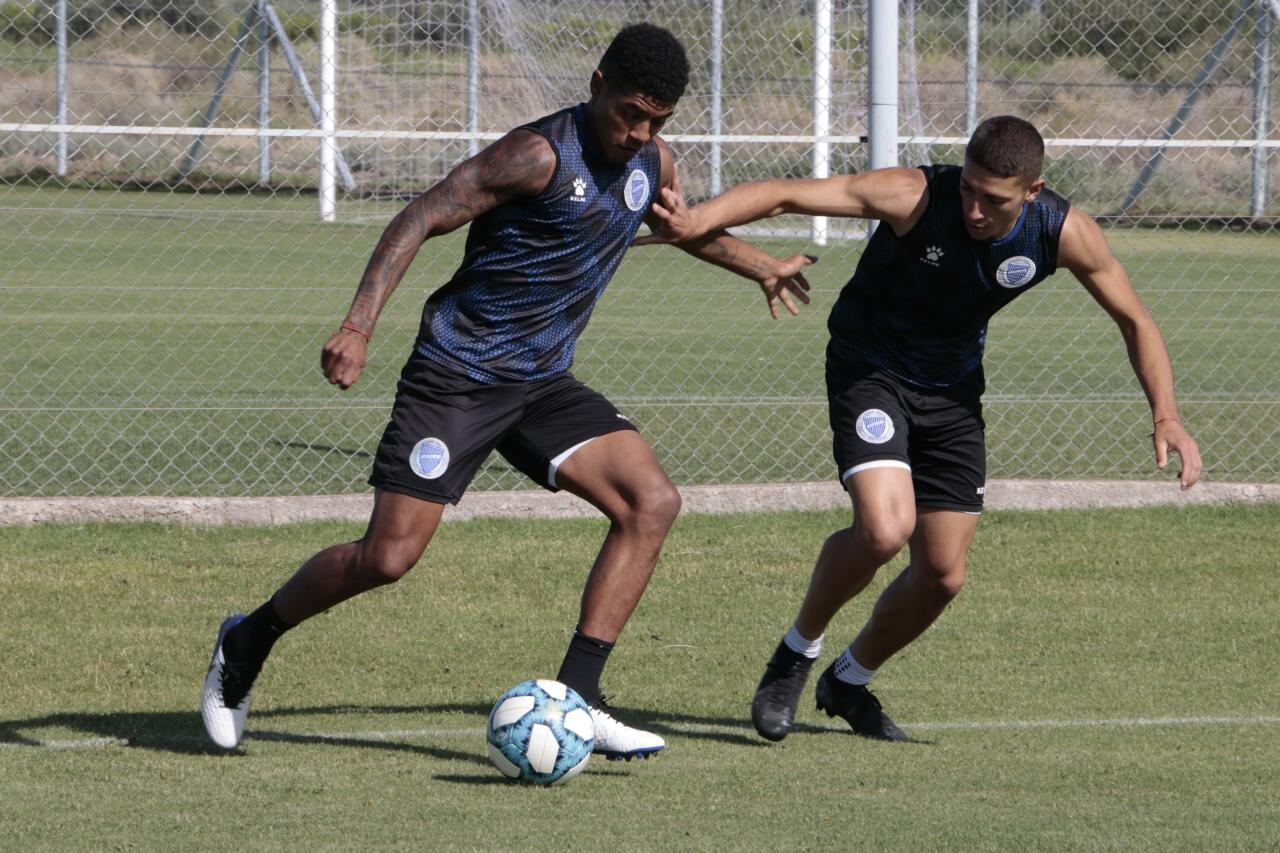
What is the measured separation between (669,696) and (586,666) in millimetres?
1022

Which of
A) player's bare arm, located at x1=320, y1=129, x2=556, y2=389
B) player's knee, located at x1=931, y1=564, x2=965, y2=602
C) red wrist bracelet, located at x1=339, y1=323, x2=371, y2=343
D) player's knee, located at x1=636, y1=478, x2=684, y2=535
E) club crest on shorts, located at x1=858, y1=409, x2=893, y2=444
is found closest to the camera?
red wrist bracelet, located at x1=339, y1=323, x2=371, y2=343

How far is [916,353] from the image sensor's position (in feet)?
18.9

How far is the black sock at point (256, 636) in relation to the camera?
543cm

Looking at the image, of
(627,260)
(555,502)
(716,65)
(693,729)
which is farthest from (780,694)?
(627,260)

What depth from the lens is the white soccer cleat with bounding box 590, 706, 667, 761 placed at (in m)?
5.16

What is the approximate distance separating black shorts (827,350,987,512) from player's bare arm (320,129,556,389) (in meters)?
1.21

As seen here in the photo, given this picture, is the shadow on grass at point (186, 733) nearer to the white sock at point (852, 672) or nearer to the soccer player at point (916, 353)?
the soccer player at point (916, 353)

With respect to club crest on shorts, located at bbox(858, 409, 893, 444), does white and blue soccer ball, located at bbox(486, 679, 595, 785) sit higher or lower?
lower

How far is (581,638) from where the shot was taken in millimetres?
5402

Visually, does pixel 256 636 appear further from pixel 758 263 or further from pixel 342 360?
pixel 758 263

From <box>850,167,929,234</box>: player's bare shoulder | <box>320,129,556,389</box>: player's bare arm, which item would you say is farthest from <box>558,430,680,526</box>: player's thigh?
<box>850,167,929,234</box>: player's bare shoulder

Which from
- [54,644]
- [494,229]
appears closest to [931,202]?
[494,229]

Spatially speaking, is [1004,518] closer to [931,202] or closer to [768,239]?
[931,202]

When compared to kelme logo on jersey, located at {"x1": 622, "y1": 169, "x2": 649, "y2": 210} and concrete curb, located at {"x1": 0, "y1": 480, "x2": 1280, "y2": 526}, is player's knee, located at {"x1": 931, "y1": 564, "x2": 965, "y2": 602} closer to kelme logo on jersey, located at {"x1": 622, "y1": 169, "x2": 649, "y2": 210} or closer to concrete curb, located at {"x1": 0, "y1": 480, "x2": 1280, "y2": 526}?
kelme logo on jersey, located at {"x1": 622, "y1": 169, "x2": 649, "y2": 210}
